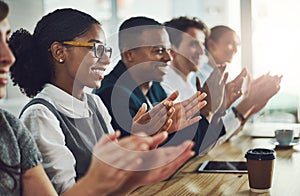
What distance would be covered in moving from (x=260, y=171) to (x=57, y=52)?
2.45 ft

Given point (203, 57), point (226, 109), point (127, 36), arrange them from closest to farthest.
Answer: point (127, 36) → point (226, 109) → point (203, 57)

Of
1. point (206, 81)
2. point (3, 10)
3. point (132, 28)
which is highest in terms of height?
point (3, 10)

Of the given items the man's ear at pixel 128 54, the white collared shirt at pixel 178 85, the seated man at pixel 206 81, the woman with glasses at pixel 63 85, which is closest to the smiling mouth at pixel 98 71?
the woman with glasses at pixel 63 85

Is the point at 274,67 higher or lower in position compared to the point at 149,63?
lower

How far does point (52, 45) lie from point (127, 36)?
85cm

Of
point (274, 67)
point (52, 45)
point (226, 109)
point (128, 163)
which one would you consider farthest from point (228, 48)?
point (128, 163)

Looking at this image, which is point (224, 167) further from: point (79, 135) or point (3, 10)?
point (3, 10)

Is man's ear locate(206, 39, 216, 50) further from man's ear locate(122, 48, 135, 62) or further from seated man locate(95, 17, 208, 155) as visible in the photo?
man's ear locate(122, 48, 135, 62)

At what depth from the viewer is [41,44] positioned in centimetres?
161

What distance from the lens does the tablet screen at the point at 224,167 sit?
6.12 feet

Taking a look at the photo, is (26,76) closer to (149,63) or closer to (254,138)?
(149,63)

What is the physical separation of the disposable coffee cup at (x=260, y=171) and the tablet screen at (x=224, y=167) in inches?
9.1

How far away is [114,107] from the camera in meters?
2.17

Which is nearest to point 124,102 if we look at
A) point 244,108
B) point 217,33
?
point 244,108
